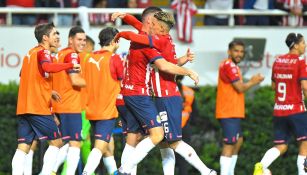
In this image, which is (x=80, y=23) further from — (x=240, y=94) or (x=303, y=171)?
(x=303, y=171)

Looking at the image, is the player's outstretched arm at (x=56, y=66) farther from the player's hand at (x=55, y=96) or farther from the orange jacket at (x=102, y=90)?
the orange jacket at (x=102, y=90)

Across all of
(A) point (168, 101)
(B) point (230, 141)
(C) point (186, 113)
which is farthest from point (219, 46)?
(A) point (168, 101)

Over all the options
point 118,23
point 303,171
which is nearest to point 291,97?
point 303,171

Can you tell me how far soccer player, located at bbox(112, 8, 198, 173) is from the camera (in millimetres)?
17797

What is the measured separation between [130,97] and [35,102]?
1623 mm

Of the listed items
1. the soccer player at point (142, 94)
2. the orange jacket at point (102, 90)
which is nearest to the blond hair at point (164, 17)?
the soccer player at point (142, 94)

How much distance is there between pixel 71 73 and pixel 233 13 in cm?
554

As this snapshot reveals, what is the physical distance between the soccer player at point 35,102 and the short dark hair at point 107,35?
53.9 inches

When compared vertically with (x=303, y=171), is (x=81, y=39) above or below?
above

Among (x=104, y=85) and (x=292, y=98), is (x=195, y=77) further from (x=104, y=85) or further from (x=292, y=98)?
(x=292, y=98)

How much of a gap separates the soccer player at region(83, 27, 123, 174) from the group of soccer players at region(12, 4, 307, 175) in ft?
0.05

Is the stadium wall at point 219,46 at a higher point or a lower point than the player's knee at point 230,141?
higher

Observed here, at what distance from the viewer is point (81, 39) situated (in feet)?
69.0

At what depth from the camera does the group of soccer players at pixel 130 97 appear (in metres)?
18.0
